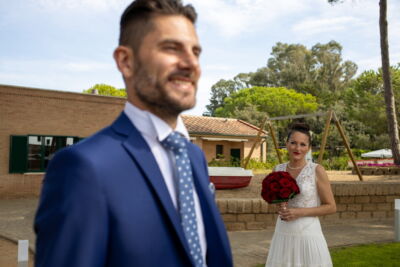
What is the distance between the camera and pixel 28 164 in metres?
17.5

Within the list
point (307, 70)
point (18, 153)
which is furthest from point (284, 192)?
point (307, 70)

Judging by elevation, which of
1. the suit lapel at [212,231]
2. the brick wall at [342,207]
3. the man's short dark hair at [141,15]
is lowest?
the brick wall at [342,207]

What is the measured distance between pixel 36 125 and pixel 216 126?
16620 millimetres

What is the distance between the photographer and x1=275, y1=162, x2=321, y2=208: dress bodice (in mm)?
4102

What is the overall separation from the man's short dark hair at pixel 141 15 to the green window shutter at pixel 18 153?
17261 millimetres

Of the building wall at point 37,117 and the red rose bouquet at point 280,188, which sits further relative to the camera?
the building wall at point 37,117

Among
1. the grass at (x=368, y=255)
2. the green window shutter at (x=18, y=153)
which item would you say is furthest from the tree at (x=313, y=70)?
the grass at (x=368, y=255)

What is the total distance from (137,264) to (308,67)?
6693 centimetres

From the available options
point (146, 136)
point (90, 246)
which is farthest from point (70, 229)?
point (146, 136)

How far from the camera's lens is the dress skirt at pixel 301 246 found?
3.93 meters

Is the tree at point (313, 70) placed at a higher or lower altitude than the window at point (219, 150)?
higher

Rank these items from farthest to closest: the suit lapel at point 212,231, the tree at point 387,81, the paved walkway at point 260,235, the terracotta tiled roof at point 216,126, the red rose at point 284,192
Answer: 1. the terracotta tiled roof at point 216,126
2. the tree at point 387,81
3. the paved walkway at point 260,235
4. the red rose at point 284,192
5. the suit lapel at point 212,231

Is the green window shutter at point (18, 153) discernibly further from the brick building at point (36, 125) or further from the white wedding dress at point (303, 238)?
the white wedding dress at point (303, 238)

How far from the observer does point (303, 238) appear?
3.98 m
